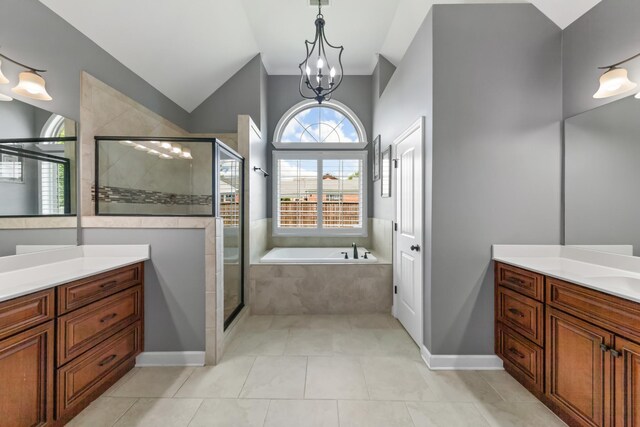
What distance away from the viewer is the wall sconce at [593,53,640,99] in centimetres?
175

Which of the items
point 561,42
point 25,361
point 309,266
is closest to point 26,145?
point 25,361

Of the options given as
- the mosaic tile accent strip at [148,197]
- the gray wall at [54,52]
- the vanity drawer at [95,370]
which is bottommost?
the vanity drawer at [95,370]

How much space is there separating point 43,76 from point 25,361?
176cm

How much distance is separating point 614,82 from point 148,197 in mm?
3724

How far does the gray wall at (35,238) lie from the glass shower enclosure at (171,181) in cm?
31

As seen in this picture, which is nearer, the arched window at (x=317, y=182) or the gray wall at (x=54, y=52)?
the gray wall at (x=54, y=52)

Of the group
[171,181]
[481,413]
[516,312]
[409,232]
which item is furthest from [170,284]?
[516,312]

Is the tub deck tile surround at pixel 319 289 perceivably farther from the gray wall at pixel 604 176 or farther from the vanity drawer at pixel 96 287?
the gray wall at pixel 604 176

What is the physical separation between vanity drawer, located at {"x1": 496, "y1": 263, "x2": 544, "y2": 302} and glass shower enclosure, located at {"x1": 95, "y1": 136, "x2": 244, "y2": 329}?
7.64 ft

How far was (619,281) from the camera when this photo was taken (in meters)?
1.60

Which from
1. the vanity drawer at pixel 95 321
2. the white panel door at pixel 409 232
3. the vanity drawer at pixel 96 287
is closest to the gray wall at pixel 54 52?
the vanity drawer at pixel 96 287

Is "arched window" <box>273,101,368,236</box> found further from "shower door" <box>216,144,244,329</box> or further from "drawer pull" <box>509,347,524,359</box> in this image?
"drawer pull" <box>509,347,524,359</box>

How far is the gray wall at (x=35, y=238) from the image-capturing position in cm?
166

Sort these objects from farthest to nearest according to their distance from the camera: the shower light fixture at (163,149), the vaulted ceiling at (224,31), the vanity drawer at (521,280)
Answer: the shower light fixture at (163,149) → the vaulted ceiling at (224,31) → the vanity drawer at (521,280)
